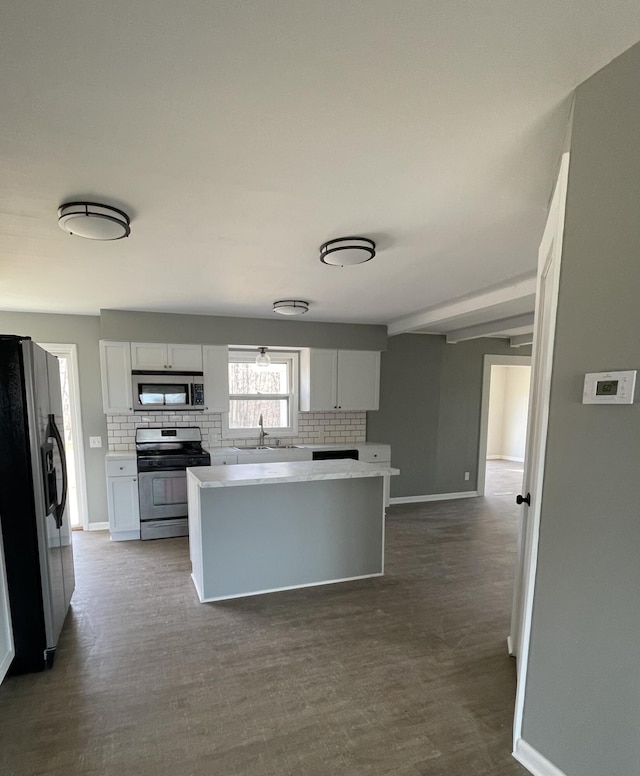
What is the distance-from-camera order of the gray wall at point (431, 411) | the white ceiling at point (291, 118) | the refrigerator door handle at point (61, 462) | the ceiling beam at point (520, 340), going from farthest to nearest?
the ceiling beam at point (520, 340), the gray wall at point (431, 411), the refrigerator door handle at point (61, 462), the white ceiling at point (291, 118)

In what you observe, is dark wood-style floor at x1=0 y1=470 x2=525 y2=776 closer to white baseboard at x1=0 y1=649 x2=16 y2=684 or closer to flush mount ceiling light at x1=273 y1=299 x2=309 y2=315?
Answer: white baseboard at x1=0 y1=649 x2=16 y2=684

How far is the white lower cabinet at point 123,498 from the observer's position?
162 inches

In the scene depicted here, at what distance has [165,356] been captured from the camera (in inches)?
172

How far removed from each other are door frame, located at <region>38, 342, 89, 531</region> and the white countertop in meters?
2.17

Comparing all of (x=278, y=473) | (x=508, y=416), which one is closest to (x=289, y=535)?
(x=278, y=473)

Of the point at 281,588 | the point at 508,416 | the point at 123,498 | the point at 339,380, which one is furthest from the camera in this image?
the point at 508,416

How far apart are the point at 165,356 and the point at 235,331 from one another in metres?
0.81

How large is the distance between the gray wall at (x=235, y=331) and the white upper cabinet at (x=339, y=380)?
5.5 inches

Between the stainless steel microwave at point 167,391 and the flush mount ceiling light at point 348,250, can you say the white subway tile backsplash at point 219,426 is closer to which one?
the stainless steel microwave at point 167,391

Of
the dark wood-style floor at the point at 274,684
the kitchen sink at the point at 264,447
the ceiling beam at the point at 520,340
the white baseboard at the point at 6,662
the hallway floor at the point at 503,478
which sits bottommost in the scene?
the hallway floor at the point at 503,478

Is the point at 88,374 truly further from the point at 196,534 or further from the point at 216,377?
the point at 196,534

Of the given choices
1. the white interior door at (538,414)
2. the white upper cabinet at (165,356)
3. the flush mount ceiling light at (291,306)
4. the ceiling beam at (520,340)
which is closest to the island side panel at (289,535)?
the white interior door at (538,414)

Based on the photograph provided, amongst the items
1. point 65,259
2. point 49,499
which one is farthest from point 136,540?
point 65,259

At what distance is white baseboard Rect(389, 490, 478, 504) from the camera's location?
17.9 feet
